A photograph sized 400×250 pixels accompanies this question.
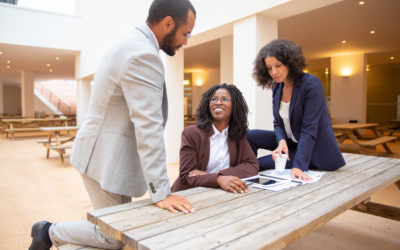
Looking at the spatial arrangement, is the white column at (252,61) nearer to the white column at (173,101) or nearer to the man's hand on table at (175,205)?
the white column at (173,101)

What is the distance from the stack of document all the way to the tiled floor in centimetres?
89

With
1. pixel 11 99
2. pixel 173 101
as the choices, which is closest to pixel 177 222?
pixel 173 101

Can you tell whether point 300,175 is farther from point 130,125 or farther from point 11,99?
point 11,99

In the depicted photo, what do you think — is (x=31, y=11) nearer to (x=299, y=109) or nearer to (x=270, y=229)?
(x=299, y=109)

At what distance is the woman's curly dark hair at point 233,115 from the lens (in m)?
2.08

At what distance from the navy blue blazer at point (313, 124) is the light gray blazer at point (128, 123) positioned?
3.42 ft

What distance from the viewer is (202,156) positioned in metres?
2.00

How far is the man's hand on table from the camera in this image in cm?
120

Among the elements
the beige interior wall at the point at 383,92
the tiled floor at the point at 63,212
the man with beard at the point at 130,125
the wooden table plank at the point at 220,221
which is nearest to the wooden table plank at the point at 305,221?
the wooden table plank at the point at 220,221

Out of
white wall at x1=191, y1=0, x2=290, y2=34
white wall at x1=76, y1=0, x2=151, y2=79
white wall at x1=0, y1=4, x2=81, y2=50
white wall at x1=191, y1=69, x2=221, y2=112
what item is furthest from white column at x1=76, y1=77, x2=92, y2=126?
white wall at x1=191, y1=0, x2=290, y2=34

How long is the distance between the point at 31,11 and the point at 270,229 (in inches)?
510

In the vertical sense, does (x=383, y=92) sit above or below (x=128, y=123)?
above

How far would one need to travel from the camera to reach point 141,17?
675 centimetres

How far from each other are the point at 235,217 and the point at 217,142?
963mm
